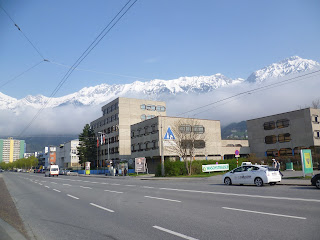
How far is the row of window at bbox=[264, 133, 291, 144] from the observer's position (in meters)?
58.9

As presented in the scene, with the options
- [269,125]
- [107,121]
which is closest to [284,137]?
[269,125]

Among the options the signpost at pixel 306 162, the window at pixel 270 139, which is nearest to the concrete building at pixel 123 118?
the window at pixel 270 139

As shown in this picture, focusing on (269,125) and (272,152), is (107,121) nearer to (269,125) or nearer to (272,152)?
(269,125)

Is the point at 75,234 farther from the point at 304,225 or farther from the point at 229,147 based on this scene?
the point at 229,147

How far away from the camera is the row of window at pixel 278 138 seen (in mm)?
58906

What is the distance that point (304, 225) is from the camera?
6758 mm

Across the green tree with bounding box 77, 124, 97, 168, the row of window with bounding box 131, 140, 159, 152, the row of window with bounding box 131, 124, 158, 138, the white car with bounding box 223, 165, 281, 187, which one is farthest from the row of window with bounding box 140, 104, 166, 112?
the white car with bounding box 223, 165, 281, 187

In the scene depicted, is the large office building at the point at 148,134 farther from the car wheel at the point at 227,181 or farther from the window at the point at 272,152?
the car wheel at the point at 227,181

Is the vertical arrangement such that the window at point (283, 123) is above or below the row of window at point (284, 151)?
above

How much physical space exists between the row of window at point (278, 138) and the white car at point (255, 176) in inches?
1742

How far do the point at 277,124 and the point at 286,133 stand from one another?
122 inches

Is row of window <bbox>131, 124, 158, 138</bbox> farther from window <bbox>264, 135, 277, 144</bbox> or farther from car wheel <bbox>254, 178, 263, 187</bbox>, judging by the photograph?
car wheel <bbox>254, 178, 263, 187</bbox>

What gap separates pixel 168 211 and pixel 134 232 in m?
2.95

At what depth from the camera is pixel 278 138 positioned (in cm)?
6091
